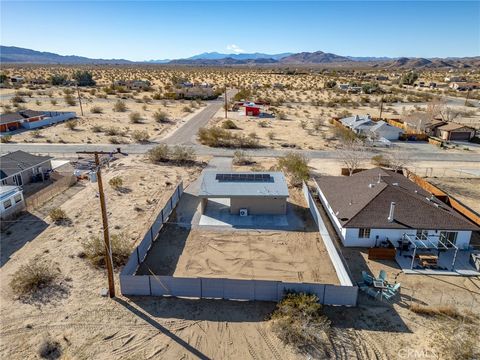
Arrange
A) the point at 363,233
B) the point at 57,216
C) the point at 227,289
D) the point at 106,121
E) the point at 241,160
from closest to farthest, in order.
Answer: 1. the point at 227,289
2. the point at 363,233
3. the point at 57,216
4. the point at 241,160
5. the point at 106,121

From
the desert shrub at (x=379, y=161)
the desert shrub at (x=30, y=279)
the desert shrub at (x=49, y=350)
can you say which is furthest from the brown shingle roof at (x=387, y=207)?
the desert shrub at (x=30, y=279)

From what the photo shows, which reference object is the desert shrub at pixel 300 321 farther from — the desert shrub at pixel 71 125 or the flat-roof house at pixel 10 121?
the flat-roof house at pixel 10 121

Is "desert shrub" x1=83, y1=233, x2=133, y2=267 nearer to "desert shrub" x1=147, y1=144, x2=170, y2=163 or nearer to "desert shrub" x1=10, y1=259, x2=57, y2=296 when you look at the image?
"desert shrub" x1=10, y1=259, x2=57, y2=296

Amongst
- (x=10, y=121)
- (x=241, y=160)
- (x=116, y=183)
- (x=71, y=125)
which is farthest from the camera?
(x=71, y=125)

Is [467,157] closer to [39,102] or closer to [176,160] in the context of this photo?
[176,160]

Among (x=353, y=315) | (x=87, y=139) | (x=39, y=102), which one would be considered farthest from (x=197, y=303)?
(x=39, y=102)

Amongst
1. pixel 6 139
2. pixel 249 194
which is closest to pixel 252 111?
pixel 6 139

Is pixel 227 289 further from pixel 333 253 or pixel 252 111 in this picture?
pixel 252 111
